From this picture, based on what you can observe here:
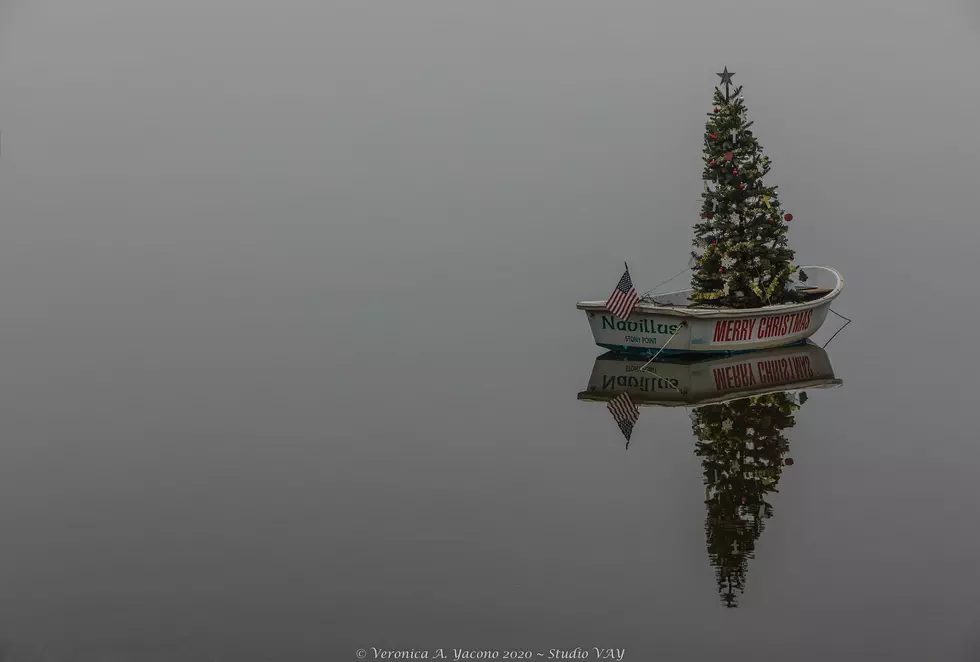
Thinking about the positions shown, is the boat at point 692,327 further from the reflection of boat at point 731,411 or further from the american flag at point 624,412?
the american flag at point 624,412

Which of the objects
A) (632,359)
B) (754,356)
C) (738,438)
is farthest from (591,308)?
(738,438)

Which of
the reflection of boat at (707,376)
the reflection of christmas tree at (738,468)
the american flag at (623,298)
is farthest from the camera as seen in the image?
the american flag at (623,298)

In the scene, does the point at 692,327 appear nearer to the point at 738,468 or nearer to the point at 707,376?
the point at 707,376

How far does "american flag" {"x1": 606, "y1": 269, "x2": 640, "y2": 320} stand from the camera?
3102 cm

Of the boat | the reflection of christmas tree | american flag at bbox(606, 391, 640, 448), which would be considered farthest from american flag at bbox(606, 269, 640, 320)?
the reflection of christmas tree

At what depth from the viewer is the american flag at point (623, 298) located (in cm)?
3102

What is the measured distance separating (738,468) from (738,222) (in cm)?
1079

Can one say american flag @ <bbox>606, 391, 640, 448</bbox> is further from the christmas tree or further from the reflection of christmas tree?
the christmas tree

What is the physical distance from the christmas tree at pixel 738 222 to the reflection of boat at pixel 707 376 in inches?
62.3

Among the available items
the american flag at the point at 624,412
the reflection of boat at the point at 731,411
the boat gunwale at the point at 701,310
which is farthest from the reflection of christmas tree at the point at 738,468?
the boat gunwale at the point at 701,310

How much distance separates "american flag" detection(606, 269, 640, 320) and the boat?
0.15 meters

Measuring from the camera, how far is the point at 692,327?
103ft

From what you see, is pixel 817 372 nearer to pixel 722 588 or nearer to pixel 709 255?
pixel 709 255

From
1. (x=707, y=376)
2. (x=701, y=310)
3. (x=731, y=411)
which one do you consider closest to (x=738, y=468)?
(x=731, y=411)
